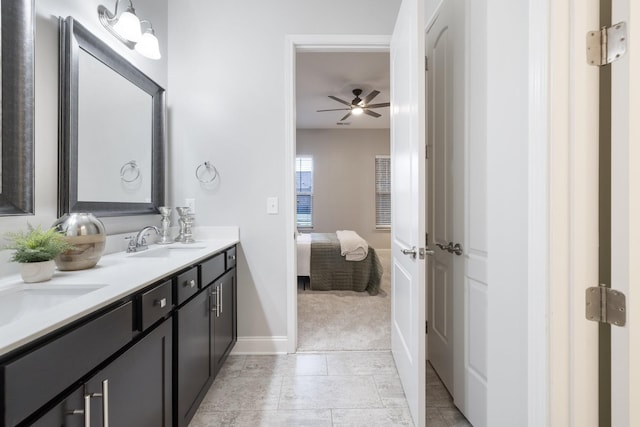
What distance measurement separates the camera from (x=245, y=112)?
2.23 metres

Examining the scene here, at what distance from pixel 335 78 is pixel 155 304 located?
3658mm

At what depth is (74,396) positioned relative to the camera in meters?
0.73

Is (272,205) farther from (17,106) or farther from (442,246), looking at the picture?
(17,106)

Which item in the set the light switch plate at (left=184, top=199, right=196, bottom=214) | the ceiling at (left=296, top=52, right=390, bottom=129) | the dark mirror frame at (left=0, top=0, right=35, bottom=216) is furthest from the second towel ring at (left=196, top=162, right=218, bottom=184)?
the ceiling at (left=296, top=52, right=390, bottom=129)

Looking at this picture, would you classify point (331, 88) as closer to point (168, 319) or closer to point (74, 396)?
point (168, 319)

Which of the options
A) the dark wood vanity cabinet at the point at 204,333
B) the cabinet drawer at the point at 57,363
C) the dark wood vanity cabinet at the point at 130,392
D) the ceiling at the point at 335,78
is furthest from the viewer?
the ceiling at the point at 335,78

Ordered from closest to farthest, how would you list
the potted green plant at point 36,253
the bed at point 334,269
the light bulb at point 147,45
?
the potted green plant at point 36,253 → the light bulb at point 147,45 → the bed at point 334,269

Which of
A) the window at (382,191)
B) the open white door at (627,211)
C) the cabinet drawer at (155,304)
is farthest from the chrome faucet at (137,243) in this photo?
the window at (382,191)

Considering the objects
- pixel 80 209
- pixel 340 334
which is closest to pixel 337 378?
pixel 340 334

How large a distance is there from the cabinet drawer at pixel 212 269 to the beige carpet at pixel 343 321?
95 cm

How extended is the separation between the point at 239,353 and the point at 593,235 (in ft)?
7.22

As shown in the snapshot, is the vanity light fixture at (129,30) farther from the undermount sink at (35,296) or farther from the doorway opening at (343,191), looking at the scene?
the undermount sink at (35,296)

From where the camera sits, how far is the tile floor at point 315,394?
60.4 inches

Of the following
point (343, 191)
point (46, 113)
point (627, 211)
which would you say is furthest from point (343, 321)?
point (343, 191)
